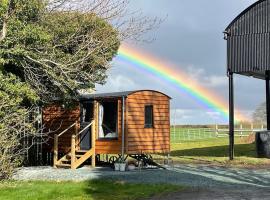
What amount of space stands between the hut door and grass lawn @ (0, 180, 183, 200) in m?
6.22

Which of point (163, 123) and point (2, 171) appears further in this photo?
point (163, 123)

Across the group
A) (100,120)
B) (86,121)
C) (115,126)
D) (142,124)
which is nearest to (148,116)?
(142,124)

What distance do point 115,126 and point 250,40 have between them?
7.79m

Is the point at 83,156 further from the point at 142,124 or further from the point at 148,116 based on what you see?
the point at 148,116

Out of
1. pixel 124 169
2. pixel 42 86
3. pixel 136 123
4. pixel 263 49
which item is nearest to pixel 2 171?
pixel 42 86

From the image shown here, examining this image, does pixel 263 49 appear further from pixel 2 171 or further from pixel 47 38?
pixel 2 171

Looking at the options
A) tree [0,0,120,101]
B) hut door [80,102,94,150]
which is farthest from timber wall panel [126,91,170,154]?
tree [0,0,120,101]

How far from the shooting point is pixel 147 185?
14094mm

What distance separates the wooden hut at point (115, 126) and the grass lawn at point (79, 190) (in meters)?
5.29

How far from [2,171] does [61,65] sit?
3801 millimetres

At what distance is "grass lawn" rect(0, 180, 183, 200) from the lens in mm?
12227

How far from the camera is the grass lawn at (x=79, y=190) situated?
481 inches

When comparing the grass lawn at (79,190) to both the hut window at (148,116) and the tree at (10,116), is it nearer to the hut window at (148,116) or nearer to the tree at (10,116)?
the tree at (10,116)

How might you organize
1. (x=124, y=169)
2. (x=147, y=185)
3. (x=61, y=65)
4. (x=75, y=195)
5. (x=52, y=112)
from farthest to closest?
(x=52, y=112) → (x=124, y=169) → (x=61, y=65) → (x=147, y=185) → (x=75, y=195)
